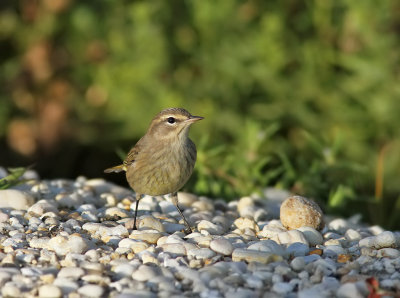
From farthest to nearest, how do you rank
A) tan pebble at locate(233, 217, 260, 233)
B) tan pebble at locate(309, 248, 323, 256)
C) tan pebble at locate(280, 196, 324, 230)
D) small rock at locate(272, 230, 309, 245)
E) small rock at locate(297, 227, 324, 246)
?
tan pebble at locate(233, 217, 260, 233) < tan pebble at locate(280, 196, 324, 230) < small rock at locate(297, 227, 324, 246) < small rock at locate(272, 230, 309, 245) < tan pebble at locate(309, 248, 323, 256)

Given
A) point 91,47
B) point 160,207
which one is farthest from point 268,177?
point 91,47

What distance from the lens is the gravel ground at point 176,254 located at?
411 cm

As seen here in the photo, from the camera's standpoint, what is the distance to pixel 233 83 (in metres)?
8.07

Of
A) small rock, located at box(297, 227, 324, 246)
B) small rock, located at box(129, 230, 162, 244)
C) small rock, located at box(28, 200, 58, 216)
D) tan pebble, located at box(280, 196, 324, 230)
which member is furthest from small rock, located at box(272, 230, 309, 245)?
small rock, located at box(28, 200, 58, 216)

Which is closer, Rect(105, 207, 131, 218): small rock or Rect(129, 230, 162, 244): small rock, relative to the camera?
Rect(129, 230, 162, 244): small rock

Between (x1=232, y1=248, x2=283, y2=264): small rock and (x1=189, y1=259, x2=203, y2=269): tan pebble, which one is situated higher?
(x1=232, y1=248, x2=283, y2=264): small rock

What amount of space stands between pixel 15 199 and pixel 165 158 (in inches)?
48.5

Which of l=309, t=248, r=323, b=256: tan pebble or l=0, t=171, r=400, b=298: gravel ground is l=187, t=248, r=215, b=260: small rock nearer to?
l=0, t=171, r=400, b=298: gravel ground

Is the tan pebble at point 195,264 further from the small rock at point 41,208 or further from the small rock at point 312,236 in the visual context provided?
the small rock at point 41,208

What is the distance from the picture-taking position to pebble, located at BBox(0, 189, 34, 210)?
564 centimetres

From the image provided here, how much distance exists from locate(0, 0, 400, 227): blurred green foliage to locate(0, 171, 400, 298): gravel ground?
1.24 meters

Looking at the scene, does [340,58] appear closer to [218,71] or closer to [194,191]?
[218,71]

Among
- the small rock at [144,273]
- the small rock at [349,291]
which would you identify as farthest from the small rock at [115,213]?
the small rock at [349,291]

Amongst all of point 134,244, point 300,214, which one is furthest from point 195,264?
point 300,214
